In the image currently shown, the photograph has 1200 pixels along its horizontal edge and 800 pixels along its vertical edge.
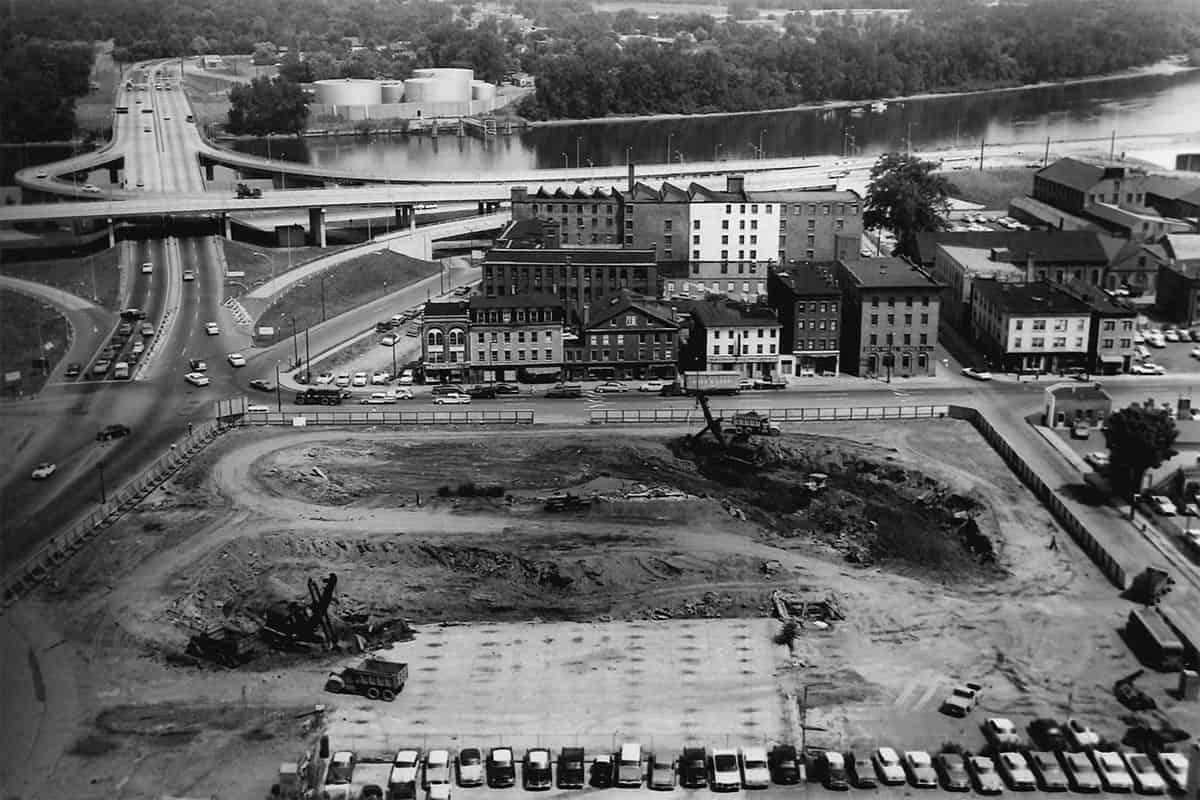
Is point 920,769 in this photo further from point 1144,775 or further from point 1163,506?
point 1163,506

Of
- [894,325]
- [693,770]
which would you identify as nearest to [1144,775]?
[693,770]

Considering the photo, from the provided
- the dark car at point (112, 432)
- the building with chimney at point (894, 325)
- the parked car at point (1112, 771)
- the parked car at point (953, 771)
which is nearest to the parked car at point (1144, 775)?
the parked car at point (1112, 771)

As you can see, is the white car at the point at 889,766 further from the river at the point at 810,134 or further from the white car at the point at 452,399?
the river at the point at 810,134

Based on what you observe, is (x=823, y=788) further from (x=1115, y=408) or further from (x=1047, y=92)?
(x=1047, y=92)

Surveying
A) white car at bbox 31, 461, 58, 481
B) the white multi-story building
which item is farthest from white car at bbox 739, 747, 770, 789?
the white multi-story building

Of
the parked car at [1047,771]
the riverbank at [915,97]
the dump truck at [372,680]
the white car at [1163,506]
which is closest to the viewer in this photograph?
the parked car at [1047,771]
